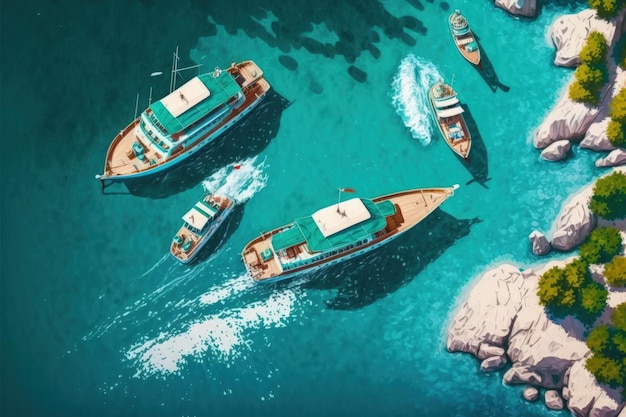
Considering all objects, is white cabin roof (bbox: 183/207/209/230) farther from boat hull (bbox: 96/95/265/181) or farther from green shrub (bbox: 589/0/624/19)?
green shrub (bbox: 589/0/624/19)

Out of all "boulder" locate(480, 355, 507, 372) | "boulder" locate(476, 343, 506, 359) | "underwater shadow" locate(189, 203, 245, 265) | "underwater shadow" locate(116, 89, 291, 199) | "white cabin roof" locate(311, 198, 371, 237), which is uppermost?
"underwater shadow" locate(116, 89, 291, 199)

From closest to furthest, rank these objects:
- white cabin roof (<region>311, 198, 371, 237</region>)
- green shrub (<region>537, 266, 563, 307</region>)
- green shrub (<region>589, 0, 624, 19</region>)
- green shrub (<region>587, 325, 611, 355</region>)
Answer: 1. green shrub (<region>587, 325, 611, 355</region>)
2. green shrub (<region>537, 266, 563, 307</region>)
3. white cabin roof (<region>311, 198, 371, 237</region>)
4. green shrub (<region>589, 0, 624, 19</region>)

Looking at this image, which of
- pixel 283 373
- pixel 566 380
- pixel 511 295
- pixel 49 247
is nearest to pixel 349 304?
pixel 283 373

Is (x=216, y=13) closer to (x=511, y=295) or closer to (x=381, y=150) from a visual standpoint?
(x=381, y=150)

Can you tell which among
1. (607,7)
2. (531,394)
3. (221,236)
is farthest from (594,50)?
(221,236)

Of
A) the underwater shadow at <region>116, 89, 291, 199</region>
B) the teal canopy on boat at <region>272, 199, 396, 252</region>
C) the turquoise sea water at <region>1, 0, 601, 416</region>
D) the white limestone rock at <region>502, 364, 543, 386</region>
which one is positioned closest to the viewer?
the white limestone rock at <region>502, 364, 543, 386</region>

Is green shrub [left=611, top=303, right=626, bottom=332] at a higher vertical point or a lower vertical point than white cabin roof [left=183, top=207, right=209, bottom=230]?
lower

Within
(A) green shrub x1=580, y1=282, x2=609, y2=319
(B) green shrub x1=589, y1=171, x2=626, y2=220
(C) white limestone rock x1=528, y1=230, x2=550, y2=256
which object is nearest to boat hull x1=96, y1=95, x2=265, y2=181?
(C) white limestone rock x1=528, y1=230, x2=550, y2=256
